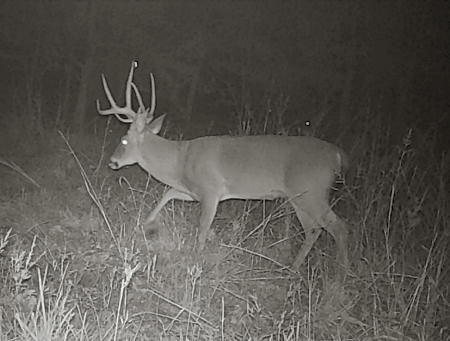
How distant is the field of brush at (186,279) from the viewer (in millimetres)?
4121

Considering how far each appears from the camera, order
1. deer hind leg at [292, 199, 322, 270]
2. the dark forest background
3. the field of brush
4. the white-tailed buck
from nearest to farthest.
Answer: the field of brush, deer hind leg at [292, 199, 322, 270], the white-tailed buck, the dark forest background

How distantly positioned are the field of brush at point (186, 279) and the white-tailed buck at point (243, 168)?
284mm

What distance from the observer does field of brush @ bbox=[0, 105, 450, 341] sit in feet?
13.5

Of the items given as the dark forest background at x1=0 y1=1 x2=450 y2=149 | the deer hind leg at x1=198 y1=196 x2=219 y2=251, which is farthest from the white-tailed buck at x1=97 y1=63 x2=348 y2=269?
the dark forest background at x1=0 y1=1 x2=450 y2=149

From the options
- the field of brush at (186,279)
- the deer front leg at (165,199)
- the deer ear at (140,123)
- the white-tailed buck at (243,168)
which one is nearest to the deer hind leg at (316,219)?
the white-tailed buck at (243,168)

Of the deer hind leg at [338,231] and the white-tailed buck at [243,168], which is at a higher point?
the white-tailed buck at [243,168]

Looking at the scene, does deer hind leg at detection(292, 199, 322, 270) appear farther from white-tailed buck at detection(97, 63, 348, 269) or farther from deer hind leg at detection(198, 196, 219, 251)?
deer hind leg at detection(198, 196, 219, 251)

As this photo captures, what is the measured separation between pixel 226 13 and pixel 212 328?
35.6ft

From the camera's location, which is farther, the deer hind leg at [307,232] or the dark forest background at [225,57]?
the dark forest background at [225,57]

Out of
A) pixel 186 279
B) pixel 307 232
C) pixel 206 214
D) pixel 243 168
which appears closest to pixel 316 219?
pixel 307 232

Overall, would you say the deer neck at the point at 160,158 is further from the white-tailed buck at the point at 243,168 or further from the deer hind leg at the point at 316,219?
the deer hind leg at the point at 316,219

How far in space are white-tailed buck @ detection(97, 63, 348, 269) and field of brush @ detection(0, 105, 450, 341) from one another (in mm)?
284

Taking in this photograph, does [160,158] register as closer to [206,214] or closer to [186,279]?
[206,214]

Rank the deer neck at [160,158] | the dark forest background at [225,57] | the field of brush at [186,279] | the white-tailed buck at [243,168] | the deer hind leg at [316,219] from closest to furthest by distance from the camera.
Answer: the field of brush at [186,279] < the deer hind leg at [316,219] < the white-tailed buck at [243,168] < the deer neck at [160,158] < the dark forest background at [225,57]
